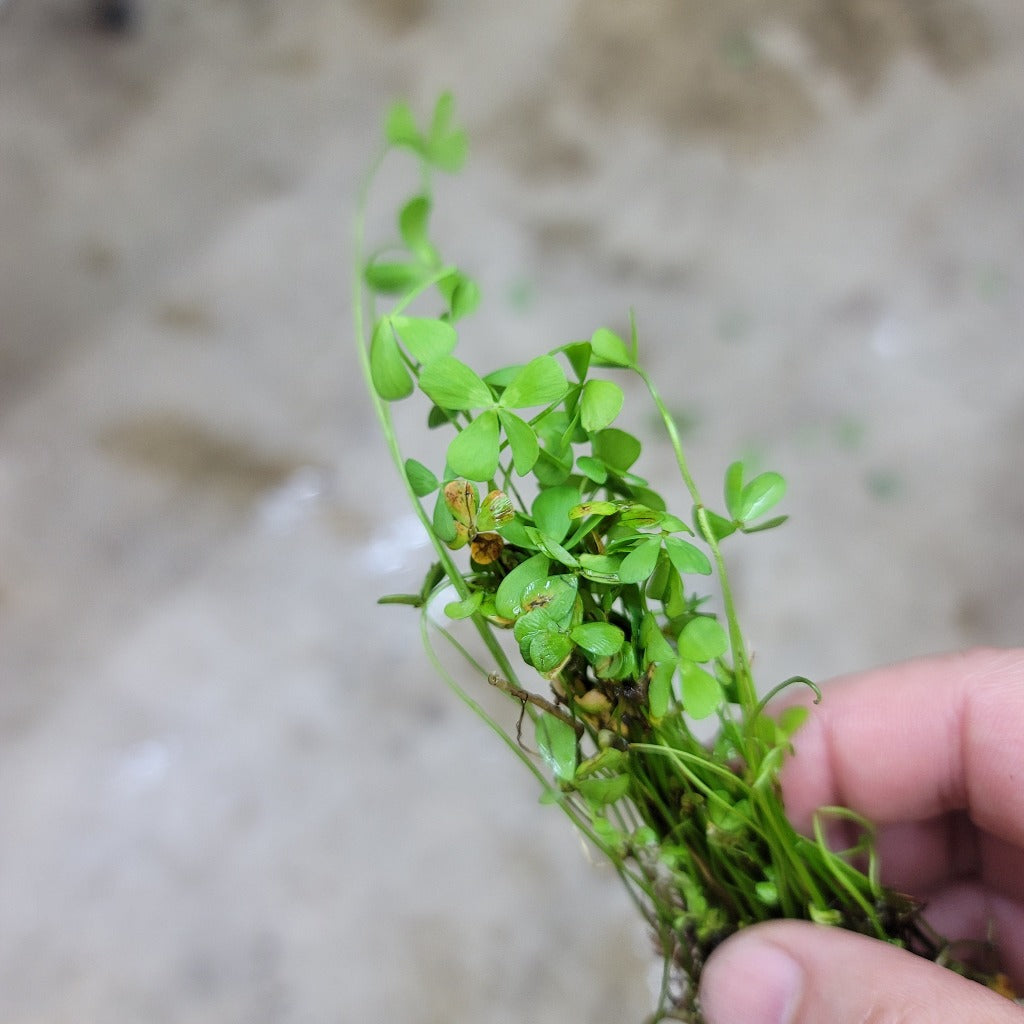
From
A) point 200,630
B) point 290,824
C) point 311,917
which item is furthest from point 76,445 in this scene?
point 311,917

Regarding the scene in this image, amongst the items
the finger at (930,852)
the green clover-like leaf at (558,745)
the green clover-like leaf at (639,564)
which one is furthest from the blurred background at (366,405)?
the green clover-like leaf at (639,564)

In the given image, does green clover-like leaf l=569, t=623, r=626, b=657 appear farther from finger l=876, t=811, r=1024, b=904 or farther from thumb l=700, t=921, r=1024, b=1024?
finger l=876, t=811, r=1024, b=904

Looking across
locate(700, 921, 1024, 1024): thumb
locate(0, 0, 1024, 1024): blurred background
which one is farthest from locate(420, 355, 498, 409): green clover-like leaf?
locate(0, 0, 1024, 1024): blurred background

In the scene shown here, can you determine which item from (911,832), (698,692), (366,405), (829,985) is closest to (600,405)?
(698,692)

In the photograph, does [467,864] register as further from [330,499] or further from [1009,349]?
[1009,349]

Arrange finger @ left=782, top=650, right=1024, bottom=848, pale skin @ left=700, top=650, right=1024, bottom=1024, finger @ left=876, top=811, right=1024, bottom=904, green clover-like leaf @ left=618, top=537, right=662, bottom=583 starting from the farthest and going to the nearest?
finger @ left=876, top=811, right=1024, bottom=904
finger @ left=782, top=650, right=1024, bottom=848
pale skin @ left=700, top=650, right=1024, bottom=1024
green clover-like leaf @ left=618, top=537, right=662, bottom=583

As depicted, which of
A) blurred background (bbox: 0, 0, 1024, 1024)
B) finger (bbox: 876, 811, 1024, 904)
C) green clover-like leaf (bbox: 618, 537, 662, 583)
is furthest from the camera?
blurred background (bbox: 0, 0, 1024, 1024)

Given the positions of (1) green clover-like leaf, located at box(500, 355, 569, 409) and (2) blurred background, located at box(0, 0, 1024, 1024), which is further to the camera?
(2) blurred background, located at box(0, 0, 1024, 1024)

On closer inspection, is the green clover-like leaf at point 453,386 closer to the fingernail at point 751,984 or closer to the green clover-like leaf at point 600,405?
the green clover-like leaf at point 600,405
